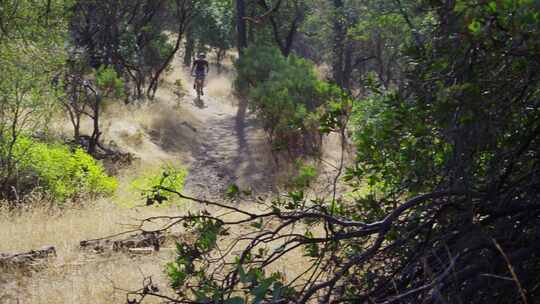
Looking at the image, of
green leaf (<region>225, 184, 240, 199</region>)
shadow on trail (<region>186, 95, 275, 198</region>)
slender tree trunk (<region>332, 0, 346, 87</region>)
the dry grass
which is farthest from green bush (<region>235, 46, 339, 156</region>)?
green leaf (<region>225, 184, 240, 199</region>)

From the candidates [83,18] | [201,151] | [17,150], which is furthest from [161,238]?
[83,18]

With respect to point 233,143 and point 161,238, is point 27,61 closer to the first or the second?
point 161,238

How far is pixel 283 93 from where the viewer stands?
1850 cm

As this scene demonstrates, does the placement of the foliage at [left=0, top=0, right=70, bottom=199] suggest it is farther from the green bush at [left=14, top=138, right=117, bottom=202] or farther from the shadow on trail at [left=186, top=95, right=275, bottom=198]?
the shadow on trail at [left=186, top=95, right=275, bottom=198]

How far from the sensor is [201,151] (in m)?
19.6

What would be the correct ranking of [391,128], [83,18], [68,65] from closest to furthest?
Answer: [391,128] → [68,65] → [83,18]

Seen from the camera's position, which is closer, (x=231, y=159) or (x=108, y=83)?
(x=108, y=83)

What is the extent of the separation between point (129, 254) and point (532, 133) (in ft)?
18.3

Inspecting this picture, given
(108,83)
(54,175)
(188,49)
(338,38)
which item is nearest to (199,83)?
(338,38)

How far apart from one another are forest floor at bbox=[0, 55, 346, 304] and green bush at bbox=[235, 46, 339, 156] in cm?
82

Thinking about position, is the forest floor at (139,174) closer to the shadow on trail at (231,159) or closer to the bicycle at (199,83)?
the shadow on trail at (231,159)

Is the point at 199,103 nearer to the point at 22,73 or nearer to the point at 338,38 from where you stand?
the point at 338,38

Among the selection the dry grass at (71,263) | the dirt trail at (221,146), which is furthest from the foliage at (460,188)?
the dirt trail at (221,146)

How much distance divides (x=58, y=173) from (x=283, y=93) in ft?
26.7
